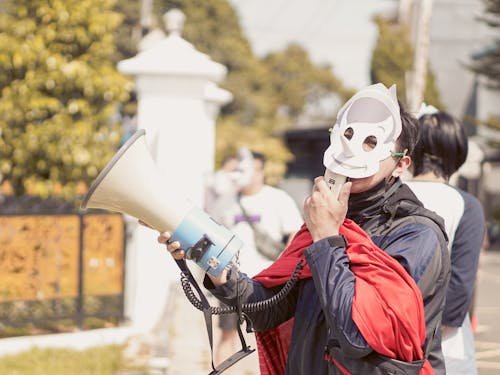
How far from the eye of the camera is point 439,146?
145 inches

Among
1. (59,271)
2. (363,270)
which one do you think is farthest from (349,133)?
(59,271)

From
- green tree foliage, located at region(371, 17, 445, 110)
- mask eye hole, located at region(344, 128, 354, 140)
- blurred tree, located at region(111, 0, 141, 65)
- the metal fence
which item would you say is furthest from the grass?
blurred tree, located at region(111, 0, 141, 65)

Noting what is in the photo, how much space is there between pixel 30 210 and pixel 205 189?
1.77 metres

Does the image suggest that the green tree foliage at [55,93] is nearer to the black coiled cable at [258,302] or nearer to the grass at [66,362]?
the grass at [66,362]

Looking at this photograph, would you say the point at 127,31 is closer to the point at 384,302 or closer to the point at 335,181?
the point at 335,181

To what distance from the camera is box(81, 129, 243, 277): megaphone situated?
8.16 feet

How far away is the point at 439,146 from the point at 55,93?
7.71 meters

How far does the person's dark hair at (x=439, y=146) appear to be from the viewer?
12.0 ft

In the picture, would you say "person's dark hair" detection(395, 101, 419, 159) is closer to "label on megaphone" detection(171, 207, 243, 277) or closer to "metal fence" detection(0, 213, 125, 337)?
"label on megaphone" detection(171, 207, 243, 277)

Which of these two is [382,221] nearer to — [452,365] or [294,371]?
[294,371]

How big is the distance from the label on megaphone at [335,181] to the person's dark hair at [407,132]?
25 centimetres

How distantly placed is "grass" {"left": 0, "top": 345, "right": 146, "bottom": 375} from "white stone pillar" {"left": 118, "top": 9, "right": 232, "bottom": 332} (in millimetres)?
911

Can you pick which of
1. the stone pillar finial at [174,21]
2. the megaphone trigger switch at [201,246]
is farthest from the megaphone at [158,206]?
the stone pillar finial at [174,21]

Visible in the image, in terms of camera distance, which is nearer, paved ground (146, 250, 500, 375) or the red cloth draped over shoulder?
the red cloth draped over shoulder
